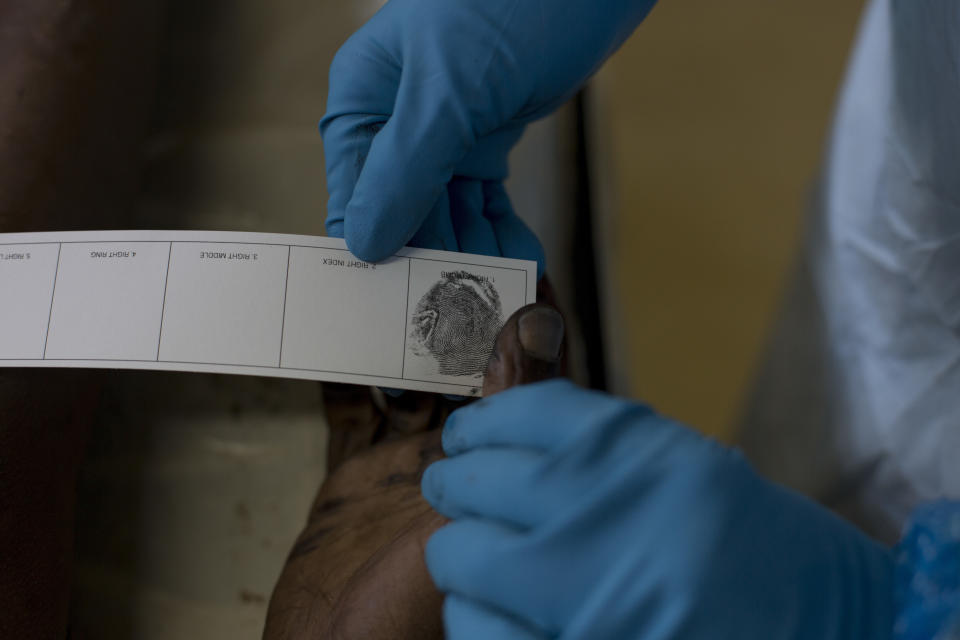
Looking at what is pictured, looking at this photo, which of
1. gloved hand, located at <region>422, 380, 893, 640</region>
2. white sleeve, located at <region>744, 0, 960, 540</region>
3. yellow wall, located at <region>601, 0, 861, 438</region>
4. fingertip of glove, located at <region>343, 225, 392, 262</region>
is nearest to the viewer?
gloved hand, located at <region>422, 380, 893, 640</region>

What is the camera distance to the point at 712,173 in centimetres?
151

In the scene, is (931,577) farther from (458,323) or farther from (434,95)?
(434,95)

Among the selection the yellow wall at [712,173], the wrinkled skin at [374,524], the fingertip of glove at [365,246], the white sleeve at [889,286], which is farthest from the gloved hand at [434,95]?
the yellow wall at [712,173]

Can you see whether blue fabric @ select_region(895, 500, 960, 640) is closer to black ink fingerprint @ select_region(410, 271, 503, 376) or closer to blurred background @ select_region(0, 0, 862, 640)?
black ink fingerprint @ select_region(410, 271, 503, 376)

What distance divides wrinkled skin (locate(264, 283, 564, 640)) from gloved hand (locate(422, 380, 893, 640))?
0.04 meters

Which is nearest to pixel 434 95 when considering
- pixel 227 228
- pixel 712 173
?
pixel 227 228

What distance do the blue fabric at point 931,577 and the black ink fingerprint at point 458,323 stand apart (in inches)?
13.7

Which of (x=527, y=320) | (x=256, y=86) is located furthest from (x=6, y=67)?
(x=527, y=320)

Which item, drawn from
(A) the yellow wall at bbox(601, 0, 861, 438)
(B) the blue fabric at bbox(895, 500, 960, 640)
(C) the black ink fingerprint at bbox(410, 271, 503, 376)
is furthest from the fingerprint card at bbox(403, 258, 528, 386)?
(A) the yellow wall at bbox(601, 0, 861, 438)

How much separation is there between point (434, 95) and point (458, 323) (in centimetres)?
21

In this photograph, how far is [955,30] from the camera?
0.58m

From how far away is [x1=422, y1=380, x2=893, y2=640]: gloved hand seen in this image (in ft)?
1.29

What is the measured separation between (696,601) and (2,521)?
580 mm

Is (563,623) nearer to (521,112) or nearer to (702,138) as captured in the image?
(521,112)
